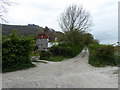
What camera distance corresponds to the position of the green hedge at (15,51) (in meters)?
7.90

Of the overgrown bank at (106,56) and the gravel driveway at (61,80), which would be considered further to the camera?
the overgrown bank at (106,56)

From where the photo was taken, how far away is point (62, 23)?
25.4 meters

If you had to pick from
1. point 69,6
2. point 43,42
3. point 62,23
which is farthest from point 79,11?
point 43,42

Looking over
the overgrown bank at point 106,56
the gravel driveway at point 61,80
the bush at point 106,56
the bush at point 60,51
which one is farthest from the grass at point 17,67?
the bush at point 60,51

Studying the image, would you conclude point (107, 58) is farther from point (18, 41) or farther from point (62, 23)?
point (62, 23)

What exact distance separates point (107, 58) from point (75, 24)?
14980 mm

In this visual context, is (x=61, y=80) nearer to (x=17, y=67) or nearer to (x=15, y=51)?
(x=17, y=67)

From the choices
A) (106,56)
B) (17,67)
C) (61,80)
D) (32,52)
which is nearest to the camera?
(61,80)

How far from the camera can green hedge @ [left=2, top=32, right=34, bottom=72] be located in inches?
311

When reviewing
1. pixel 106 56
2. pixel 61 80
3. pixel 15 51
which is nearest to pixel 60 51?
pixel 106 56

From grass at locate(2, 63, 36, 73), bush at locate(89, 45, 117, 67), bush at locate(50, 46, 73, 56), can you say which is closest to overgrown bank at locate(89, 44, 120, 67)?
bush at locate(89, 45, 117, 67)

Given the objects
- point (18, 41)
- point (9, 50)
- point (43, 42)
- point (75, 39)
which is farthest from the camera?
point (43, 42)

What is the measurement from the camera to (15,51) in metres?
8.24

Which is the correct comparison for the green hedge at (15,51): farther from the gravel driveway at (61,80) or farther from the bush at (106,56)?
the bush at (106,56)
